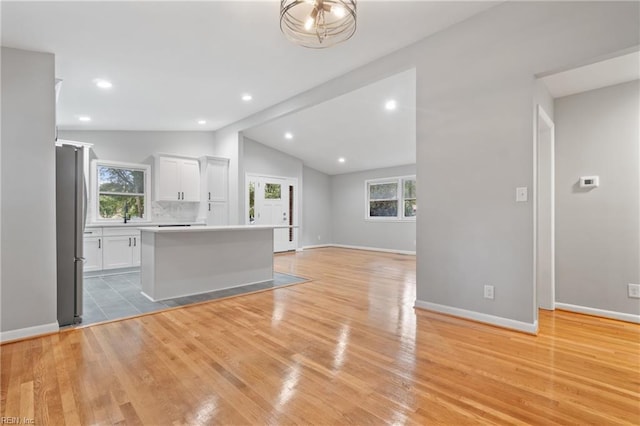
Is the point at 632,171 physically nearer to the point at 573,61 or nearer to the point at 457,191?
the point at 573,61

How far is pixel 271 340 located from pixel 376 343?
2.88 feet

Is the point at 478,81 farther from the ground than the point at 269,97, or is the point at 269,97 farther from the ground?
the point at 269,97

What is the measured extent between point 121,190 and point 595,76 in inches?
294

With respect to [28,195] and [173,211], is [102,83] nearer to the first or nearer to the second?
[28,195]

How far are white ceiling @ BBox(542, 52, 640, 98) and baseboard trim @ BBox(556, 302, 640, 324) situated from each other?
7.63 ft

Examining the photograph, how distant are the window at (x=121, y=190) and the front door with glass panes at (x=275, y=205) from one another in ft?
8.00

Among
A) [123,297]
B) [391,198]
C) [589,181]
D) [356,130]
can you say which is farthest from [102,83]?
[391,198]

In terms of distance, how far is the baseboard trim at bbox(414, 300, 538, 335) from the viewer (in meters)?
2.77

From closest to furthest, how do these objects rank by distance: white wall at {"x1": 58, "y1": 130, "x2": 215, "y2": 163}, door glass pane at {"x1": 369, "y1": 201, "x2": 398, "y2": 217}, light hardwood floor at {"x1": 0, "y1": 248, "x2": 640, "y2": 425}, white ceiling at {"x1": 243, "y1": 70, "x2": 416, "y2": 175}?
light hardwood floor at {"x1": 0, "y1": 248, "x2": 640, "y2": 425} → white ceiling at {"x1": 243, "y1": 70, "x2": 416, "y2": 175} → white wall at {"x1": 58, "y1": 130, "x2": 215, "y2": 163} → door glass pane at {"x1": 369, "y1": 201, "x2": 398, "y2": 217}

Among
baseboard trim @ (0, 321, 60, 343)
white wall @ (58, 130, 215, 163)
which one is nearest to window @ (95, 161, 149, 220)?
white wall @ (58, 130, 215, 163)

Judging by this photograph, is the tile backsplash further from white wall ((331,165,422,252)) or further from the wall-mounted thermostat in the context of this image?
the wall-mounted thermostat

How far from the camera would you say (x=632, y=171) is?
122 inches

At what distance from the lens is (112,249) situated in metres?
5.77

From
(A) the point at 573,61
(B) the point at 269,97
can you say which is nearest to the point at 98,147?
(B) the point at 269,97
